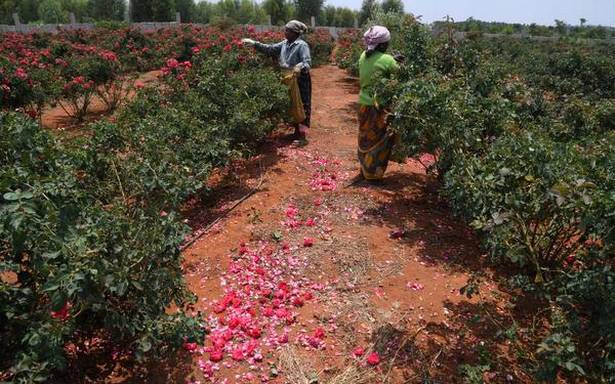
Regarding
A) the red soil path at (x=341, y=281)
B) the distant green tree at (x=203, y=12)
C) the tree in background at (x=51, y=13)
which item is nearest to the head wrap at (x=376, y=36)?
the red soil path at (x=341, y=281)

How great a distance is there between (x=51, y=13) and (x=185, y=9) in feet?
32.0

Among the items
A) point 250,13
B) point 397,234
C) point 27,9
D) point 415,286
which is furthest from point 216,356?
point 250,13

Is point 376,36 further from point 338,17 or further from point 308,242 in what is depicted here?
point 338,17

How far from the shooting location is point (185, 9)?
38125mm

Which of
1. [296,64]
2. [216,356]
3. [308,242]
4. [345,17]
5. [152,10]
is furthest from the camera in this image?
[345,17]

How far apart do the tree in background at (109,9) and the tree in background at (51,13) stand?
2665mm

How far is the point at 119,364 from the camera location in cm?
270

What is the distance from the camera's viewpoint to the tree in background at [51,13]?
3324cm

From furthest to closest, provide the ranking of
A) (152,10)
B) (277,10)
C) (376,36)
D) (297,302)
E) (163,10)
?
(277,10) → (163,10) → (152,10) → (376,36) → (297,302)

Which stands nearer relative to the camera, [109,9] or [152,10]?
[152,10]

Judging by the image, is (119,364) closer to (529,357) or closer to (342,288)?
(342,288)

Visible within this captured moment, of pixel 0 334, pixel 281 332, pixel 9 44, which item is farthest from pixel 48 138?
pixel 9 44

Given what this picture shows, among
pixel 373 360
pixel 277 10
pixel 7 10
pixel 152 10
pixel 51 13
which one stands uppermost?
pixel 277 10

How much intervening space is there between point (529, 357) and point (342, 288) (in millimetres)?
1385
